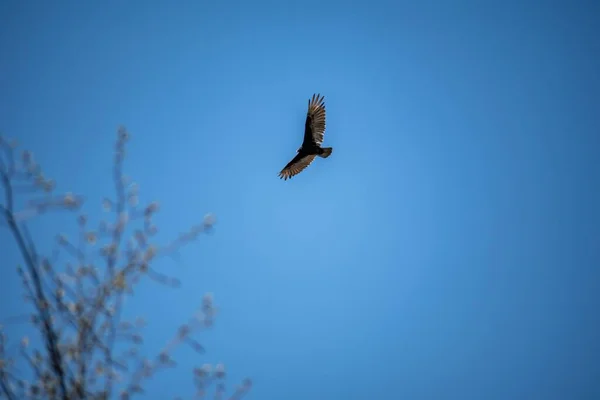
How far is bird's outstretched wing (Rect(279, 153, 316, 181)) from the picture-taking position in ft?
51.1

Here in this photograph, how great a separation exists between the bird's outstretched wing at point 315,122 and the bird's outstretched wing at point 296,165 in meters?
0.98

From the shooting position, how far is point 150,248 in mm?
3250

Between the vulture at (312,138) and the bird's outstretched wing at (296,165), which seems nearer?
the vulture at (312,138)

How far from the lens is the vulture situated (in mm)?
14164

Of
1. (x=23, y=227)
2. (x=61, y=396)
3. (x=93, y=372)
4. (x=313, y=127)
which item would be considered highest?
(x=313, y=127)

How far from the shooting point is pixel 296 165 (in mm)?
15969

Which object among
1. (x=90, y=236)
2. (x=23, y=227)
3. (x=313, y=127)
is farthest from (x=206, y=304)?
(x=313, y=127)

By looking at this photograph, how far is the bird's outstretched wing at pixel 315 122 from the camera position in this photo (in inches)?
557

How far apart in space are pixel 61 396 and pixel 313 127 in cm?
1236

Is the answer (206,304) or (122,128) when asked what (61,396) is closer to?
(206,304)

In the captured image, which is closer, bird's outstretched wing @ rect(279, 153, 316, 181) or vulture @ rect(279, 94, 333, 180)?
vulture @ rect(279, 94, 333, 180)

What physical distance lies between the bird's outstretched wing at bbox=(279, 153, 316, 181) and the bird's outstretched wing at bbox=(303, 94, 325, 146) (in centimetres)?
98

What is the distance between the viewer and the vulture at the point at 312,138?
1416 centimetres

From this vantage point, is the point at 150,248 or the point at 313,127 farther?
the point at 313,127
